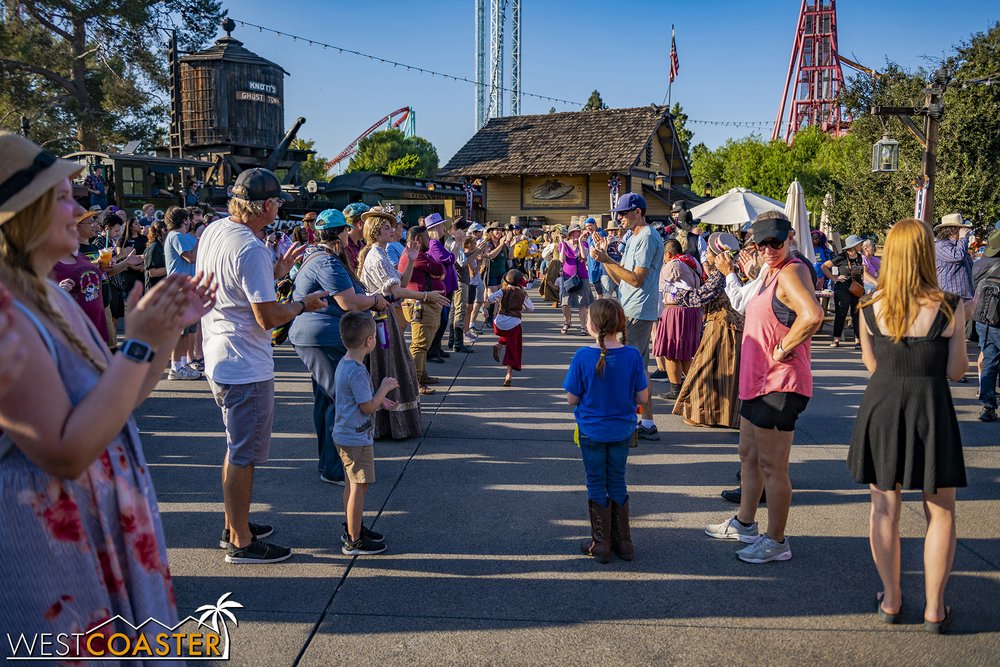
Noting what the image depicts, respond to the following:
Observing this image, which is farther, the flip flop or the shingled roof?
the shingled roof

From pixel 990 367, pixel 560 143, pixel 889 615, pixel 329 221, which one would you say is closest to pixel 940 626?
pixel 889 615

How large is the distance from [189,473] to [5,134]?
4.28m

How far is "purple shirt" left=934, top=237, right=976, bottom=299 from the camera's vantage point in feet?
29.6

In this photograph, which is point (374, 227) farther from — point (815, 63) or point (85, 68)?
point (815, 63)

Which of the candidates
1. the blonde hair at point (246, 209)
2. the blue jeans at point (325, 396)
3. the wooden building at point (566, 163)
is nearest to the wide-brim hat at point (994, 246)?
the blue jeans at point (325, 396)

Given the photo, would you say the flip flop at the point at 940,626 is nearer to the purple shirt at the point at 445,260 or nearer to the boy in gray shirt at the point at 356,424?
the boy in gray shirt at the point at 356,424

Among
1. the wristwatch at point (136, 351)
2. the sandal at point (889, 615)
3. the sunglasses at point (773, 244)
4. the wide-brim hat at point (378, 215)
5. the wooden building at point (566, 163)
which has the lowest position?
the sandal at point (889, 615)

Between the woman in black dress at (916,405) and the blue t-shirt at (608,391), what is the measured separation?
1204mm

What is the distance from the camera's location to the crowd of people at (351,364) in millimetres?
1728

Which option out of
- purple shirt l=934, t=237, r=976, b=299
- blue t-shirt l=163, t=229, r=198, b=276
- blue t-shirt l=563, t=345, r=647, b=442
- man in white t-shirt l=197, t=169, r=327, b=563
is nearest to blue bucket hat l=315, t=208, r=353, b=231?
man in white t-shirt l=197, t=169, r=327, b=563

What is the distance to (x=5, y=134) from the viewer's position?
1813 mm

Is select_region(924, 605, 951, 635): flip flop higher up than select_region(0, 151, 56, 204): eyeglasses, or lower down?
lower down

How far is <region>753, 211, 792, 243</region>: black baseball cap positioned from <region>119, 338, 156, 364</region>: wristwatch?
10.7ft

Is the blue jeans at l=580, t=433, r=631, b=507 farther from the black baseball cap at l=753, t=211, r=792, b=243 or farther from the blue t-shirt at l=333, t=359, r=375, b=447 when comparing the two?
the black baseball cap at l=753, t=211, r=792, b=243
